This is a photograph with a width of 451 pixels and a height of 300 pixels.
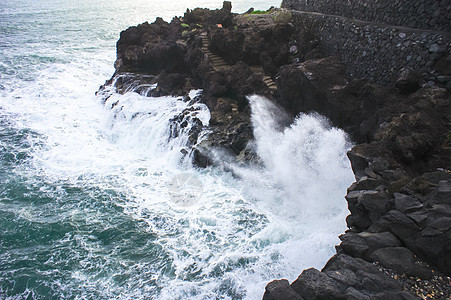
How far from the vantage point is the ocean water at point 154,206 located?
9586mm

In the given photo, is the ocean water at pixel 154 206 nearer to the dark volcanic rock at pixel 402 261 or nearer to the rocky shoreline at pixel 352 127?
the rocky shoreline at pixel 352 127

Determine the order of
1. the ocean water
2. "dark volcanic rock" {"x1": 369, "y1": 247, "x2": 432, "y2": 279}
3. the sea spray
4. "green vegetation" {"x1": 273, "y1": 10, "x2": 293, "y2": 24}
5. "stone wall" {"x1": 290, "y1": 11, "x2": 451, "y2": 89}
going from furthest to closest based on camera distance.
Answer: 1. "green vegetation" {"x1": 273, "y1": 10, "x2": 293, "y2": 24}
2. the sea spray
3. "stone wall" {"x1": 290, "y1": 11, "x2": 451, "y2": 89}
4. the ocean water
5. "dark volcanic rock" {"x1": 369, "y1": 247, "x2": 432, "y2": 279}

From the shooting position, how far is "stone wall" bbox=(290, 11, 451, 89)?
1016 centimetres

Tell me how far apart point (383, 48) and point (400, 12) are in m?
1.39

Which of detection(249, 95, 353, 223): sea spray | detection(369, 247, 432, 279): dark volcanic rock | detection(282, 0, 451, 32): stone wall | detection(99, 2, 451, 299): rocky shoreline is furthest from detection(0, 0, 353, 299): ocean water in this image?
detection(282, 0, 451, 32): stone wall

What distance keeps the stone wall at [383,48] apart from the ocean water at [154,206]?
3182 mm

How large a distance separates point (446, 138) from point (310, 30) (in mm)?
11138

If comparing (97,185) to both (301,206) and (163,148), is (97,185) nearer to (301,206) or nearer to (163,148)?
(163,148)

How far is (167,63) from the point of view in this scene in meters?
24.1

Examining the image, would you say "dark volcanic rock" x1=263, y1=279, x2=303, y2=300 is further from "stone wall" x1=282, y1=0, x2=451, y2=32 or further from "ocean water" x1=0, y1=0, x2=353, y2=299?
"stone wall" x1=282, y1=0, x2=451, y2=32

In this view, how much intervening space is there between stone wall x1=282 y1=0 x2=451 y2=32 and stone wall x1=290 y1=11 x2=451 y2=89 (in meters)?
0.28

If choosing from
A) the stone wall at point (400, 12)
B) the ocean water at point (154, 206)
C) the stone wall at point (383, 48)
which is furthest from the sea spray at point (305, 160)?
the stone wall at point (400, 12)

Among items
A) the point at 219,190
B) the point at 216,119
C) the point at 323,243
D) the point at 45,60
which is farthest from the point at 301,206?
the point at 45,60

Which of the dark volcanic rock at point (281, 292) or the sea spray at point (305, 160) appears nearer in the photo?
the dark volcanic rock at point (281, 292)
